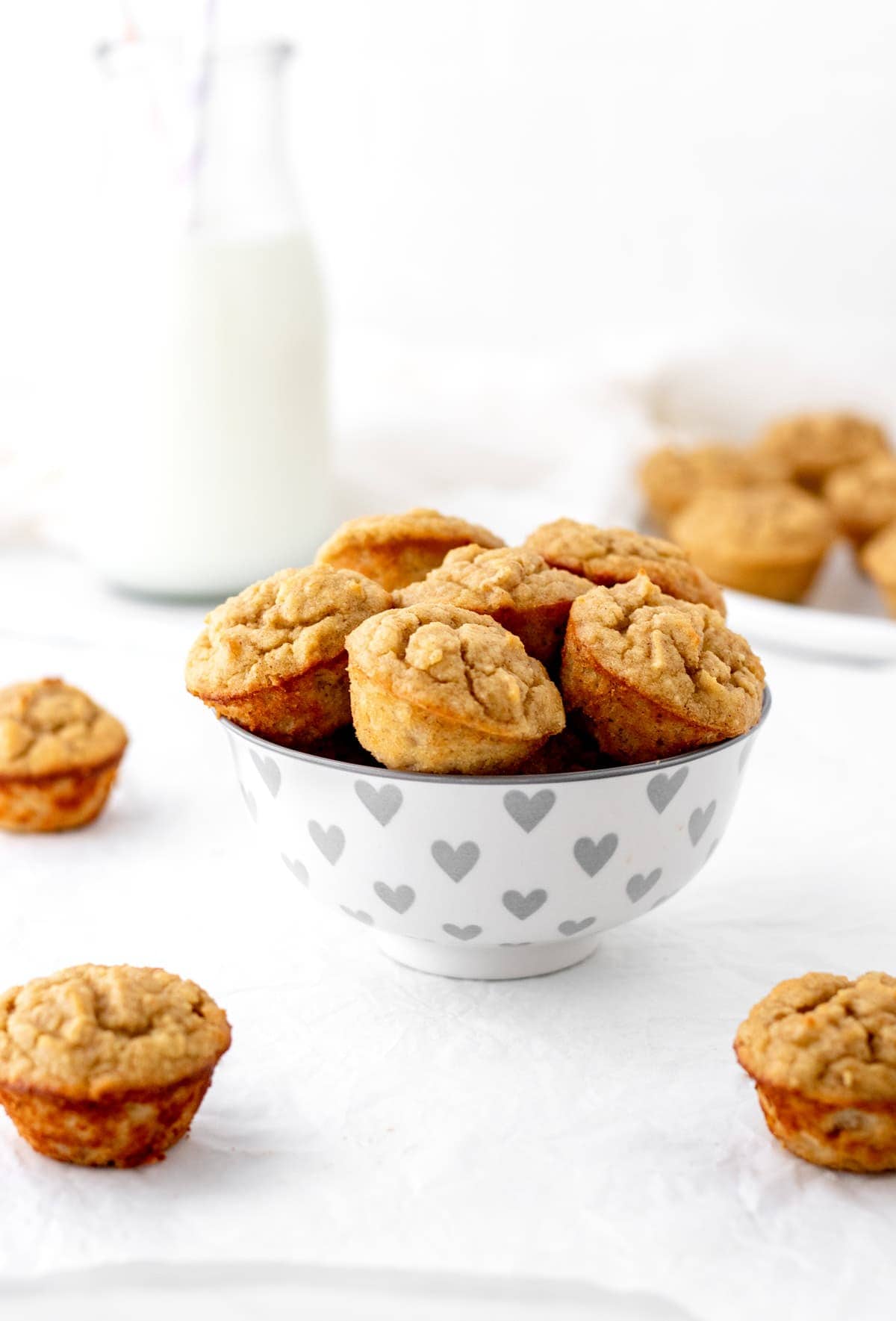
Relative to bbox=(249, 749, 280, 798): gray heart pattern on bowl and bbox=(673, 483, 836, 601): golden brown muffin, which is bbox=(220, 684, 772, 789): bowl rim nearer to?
bbox=(249, 749, 280, 798): gray heart pattern on bowl

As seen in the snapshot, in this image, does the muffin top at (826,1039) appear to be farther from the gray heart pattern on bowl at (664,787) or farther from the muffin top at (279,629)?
the muffin top at (279,629)

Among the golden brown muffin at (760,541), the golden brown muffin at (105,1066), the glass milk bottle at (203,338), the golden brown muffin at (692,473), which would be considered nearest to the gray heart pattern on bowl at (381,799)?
the golden brown muffin at (105,1066)

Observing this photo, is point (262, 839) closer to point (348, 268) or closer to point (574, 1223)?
point (574, 1223)

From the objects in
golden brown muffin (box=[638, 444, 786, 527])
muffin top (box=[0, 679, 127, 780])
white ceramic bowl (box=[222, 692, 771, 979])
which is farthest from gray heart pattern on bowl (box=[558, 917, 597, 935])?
golden brown muffin (box=[638, 444, 786, 527])

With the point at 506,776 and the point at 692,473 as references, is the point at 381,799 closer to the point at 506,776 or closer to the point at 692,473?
the point at 506,776

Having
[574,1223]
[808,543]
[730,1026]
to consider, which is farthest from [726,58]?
[574,1223]

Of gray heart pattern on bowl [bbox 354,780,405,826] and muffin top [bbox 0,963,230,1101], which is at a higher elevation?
gray heart pattern on bowl [bbox 354,780,405,826]
